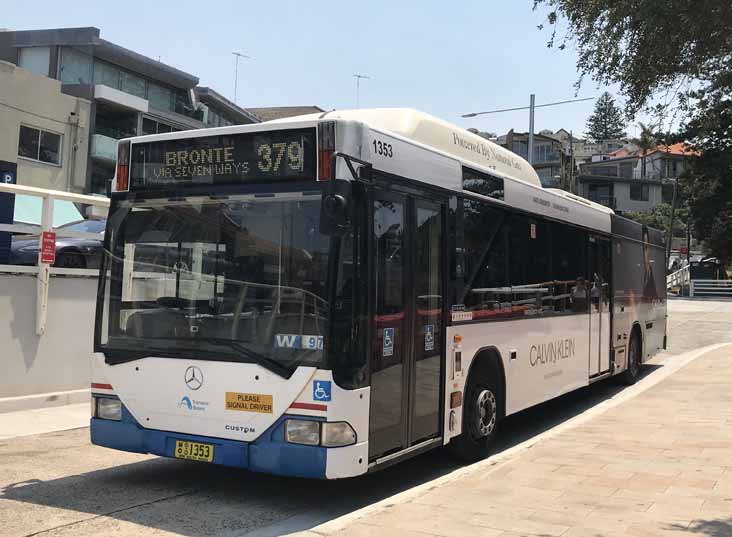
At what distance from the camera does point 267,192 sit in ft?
19.6

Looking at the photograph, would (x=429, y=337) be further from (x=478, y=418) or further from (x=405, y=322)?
(x=478, y=418)

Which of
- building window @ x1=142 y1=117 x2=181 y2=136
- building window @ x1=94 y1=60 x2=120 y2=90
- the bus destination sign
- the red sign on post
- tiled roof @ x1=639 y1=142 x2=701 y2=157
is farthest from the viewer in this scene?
building window @ x1=142 y1=117 x2=181 y2=136

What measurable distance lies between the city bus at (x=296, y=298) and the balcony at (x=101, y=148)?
32936 millimetres

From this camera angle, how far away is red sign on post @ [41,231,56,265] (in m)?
10.1

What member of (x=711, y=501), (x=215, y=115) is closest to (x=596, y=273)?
(x=711, y=501)

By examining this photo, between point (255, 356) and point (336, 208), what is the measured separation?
132 cm

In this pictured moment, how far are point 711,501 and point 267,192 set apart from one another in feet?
14.5

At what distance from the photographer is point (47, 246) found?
33.2 ft

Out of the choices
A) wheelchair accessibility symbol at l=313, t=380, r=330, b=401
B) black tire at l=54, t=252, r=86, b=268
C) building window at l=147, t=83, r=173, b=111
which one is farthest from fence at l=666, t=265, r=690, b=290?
wheelchair accessibility symbol at l=313, t=380, r=330, b=401

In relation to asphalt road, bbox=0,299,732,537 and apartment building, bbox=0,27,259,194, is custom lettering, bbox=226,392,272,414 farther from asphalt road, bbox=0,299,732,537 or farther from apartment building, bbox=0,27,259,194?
apartment building, bbox=0,27,259,194

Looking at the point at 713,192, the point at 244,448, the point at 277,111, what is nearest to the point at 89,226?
the point at 244,448

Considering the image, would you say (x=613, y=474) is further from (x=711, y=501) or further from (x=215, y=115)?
(x=215, y=115)

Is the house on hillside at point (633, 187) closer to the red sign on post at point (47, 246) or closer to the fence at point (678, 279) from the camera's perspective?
the fence at point (678, 279)

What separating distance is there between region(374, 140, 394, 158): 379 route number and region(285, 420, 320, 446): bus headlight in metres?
2.27
